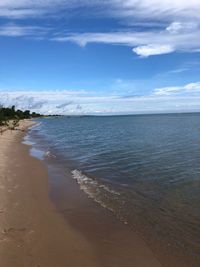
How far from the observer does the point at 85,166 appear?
22984 mm

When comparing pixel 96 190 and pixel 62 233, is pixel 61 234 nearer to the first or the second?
pixel 62 233

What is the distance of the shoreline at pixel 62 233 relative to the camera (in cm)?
830

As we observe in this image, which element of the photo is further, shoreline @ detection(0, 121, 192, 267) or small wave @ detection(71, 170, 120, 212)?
small wave @ detection(71, 170, 120, 212)

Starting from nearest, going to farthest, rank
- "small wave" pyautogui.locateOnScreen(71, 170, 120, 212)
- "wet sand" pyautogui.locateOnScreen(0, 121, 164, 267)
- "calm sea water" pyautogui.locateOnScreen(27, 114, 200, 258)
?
"wet sand" pyautogui.locateOnScreen(0, 121, 164, 267)
"calm sea water" pyautogui.locateOnScreen(27, 114, 200, 258)
"small wave" pyautogui.locateOnScreen(71, 170, 120, 212)

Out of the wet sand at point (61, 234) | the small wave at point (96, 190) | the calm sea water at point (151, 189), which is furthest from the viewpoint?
the small wave at point (96, 190)

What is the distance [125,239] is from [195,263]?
7.13ft

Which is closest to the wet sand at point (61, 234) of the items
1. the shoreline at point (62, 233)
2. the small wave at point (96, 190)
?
the shoreline at point (62, 233)

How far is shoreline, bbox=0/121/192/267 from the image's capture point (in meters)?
8.30

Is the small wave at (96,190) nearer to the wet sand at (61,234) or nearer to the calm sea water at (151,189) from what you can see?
the calm sea water at (151,189)

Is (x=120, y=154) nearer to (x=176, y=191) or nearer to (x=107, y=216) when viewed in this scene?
(x=176, y=191)

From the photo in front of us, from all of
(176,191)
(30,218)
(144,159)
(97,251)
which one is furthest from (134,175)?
(97,251)

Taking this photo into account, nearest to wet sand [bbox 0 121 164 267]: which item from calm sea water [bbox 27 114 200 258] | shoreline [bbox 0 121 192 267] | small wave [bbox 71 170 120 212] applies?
shoreline [bbox 0 121 192 267]

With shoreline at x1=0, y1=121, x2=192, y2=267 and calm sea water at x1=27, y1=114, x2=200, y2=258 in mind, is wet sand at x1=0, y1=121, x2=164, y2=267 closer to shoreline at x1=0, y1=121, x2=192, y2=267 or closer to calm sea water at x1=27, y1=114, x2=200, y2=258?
shoreline at x1=0, y1=121, x2=192, y2=267

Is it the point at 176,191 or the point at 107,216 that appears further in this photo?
the point at 176,191
